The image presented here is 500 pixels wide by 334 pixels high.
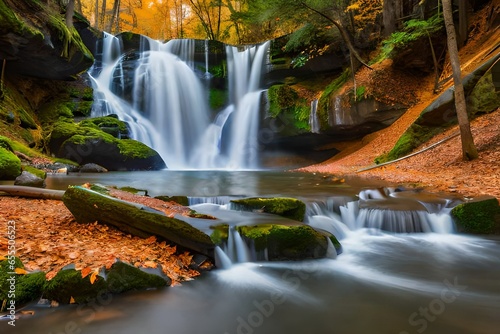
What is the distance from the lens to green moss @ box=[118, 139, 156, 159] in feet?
48.2

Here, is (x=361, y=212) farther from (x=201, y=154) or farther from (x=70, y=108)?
(x=70, y=108)

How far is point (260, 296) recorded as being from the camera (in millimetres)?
3674

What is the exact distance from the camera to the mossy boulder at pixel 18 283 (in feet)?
9.21

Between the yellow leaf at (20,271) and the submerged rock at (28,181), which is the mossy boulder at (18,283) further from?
the submerged rock at (28,181)

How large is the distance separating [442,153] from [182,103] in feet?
50.1

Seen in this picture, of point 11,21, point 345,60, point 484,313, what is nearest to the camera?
point 484,313

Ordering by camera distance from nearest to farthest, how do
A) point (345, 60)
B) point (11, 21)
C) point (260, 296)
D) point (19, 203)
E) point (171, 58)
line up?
point (260, 296)
point (19, 203)
point (11, 21)
point (345, 60)
point (171, 58)

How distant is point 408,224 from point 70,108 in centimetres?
1790

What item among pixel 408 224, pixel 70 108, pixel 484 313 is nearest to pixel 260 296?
pixel 484 313

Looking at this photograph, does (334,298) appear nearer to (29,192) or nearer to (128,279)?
(128,279)

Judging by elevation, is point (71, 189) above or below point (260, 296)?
above

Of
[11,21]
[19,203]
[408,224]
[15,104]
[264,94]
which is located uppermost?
[11,21]

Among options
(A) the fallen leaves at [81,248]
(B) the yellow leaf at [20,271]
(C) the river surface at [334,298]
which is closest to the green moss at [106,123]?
(A) the fallen leaves at [81,248]

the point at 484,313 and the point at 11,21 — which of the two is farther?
the point at 11,21
